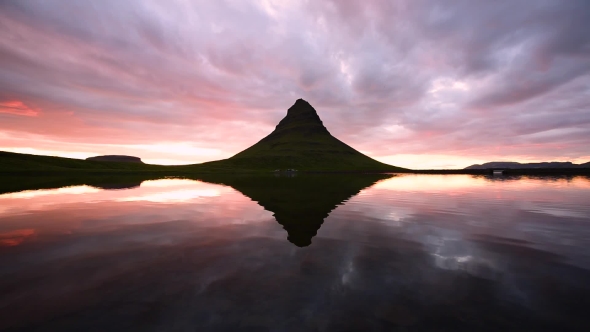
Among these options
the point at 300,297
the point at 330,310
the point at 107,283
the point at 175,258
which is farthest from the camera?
the point at 175,258

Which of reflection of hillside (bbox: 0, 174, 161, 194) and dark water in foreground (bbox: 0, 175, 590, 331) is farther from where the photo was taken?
reflection of hillside (bbox: 0, 174, 161, 194)

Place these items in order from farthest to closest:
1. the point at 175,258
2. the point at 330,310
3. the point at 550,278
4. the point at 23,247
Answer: the point at 23,247, the point at 175,258, the point at 550,278, the point at 330,310

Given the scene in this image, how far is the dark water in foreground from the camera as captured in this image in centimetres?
615

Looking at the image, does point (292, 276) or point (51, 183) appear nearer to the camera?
point (292, 276)

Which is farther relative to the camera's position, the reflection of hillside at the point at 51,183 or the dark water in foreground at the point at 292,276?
the reflection of hillside at the point at 51,183

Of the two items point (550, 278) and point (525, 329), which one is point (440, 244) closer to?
point (550, 278)

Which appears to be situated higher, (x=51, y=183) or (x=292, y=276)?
(x=51, y=183)

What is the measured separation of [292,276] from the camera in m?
8.60

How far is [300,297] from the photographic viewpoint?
7.20m

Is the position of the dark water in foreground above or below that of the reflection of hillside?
below

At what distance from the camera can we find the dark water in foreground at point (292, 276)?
20.2ft

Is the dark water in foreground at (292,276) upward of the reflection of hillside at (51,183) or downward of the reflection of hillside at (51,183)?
downward

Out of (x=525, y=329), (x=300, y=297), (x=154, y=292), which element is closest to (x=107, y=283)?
(x=154, y=292)

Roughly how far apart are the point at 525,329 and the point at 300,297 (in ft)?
17.4
